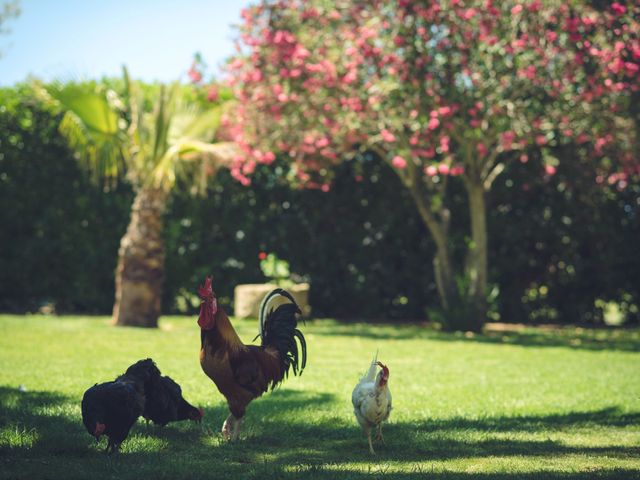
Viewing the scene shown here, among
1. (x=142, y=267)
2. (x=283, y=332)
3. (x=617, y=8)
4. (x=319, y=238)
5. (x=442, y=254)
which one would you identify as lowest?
(x=283, y=332)

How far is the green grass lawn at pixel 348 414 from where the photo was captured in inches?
202

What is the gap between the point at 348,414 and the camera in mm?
6895

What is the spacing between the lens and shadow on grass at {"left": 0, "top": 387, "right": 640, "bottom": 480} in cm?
493

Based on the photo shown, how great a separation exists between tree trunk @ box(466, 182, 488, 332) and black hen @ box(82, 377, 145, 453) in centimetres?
958

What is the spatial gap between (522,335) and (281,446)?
902cm

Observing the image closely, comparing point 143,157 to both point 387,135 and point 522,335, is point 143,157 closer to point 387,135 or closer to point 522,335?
point 387,135

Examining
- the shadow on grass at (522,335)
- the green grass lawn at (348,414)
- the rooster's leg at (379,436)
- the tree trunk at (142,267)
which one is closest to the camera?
the green grass lawn at (348,414)

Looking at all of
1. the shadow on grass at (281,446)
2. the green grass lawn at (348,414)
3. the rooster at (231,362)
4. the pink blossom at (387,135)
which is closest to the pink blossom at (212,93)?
the pink blossom at (387,135)

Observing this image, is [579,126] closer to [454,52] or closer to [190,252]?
[454,52]

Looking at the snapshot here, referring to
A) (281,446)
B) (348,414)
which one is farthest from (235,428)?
(348,414)

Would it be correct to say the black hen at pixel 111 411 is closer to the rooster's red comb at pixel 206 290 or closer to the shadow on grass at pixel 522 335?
the rooster's red comb at pixel 206 290

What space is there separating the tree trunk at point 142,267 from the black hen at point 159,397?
7.51 m

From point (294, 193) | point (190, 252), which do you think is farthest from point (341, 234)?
point (190, 252)

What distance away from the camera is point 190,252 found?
1634 centimetres
